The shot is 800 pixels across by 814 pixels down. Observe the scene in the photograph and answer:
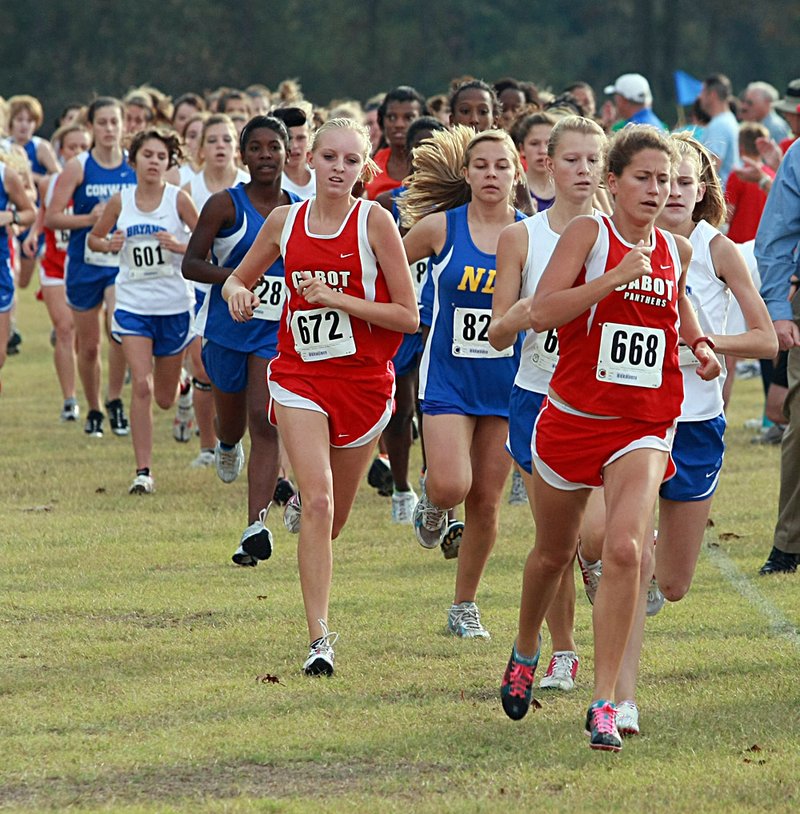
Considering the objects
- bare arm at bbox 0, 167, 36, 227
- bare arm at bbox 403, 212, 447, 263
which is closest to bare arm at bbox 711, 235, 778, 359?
bare arm at bbox 403, 212, 447, 263

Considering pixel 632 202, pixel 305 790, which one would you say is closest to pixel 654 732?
pixel 305 790

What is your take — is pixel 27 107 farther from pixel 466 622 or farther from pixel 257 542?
pixel 466 622

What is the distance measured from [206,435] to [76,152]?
18.6 feet

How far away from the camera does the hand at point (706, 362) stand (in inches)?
220

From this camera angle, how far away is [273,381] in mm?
6984

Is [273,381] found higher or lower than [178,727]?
higher

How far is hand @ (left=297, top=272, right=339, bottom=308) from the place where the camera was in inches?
265

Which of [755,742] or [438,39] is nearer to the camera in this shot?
[755,742]

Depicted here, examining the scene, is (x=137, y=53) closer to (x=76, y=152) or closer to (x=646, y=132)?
(x=76, y=152)

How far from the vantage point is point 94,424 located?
13.7 meters

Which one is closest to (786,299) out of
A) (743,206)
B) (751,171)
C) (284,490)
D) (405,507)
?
(405,507)

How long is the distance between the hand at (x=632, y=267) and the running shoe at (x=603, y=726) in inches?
49.5

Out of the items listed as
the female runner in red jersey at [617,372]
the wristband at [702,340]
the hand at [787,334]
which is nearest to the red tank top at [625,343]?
the female runner in red jersey at [617,372]

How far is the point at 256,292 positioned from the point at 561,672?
11.0 ft
